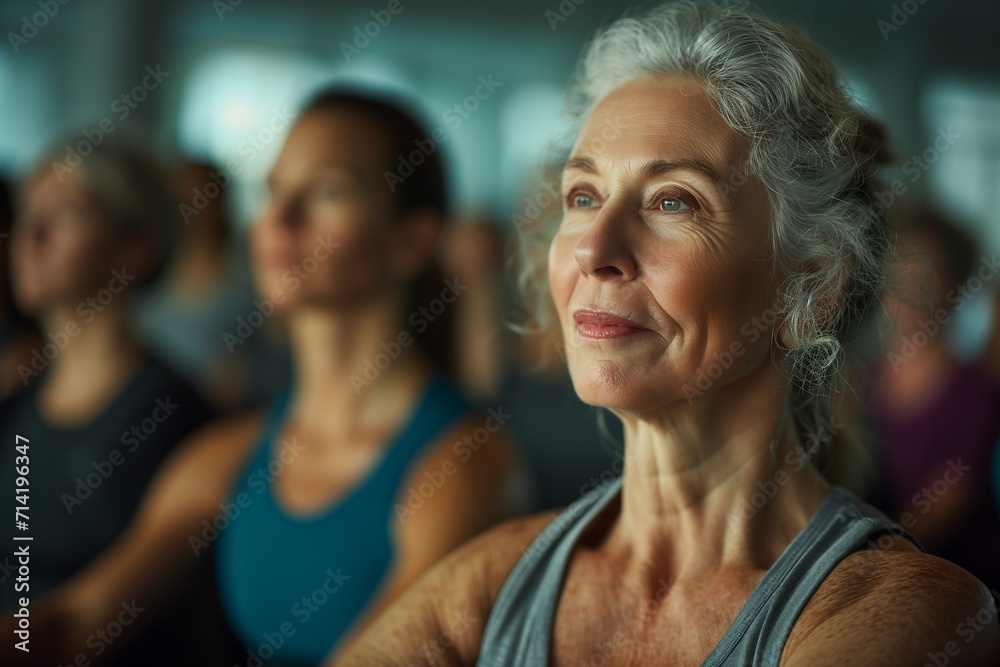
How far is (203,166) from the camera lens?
122 inches

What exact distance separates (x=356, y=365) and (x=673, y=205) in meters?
0.98

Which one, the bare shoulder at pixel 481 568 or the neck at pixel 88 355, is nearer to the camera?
the bare shoulder at pixel 481 568

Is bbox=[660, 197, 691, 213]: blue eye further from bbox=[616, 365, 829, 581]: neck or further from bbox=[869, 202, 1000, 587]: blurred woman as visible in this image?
bbox=[869, 202, 1000, 587]: blurred woman

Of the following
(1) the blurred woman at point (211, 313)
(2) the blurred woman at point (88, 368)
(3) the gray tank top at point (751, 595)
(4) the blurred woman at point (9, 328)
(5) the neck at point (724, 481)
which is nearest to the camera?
(3) the gray tank top at point (751, 595)

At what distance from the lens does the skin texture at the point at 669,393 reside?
962 mm

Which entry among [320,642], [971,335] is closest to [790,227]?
[320,642]

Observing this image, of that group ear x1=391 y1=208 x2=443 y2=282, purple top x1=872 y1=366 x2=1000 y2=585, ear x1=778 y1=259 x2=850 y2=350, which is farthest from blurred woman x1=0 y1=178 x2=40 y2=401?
purple top x1=872 y1=366 x2=1000 y2=585

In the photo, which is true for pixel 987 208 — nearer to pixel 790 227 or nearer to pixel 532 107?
pixel 532 107

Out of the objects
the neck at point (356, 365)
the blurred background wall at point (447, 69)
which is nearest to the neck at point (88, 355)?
the neck at point (356, 365)

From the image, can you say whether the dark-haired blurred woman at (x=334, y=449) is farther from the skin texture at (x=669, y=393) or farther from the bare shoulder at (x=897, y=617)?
the bare shoulder at (x=897, y=617)

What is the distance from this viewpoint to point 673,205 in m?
0.98

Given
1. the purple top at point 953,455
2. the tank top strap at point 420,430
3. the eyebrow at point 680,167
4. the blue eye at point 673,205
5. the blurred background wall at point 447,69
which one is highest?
the blurred background wall at point 447,69

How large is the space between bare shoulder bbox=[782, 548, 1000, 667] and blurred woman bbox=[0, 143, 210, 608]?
151cm

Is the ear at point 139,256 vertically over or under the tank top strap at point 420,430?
over
